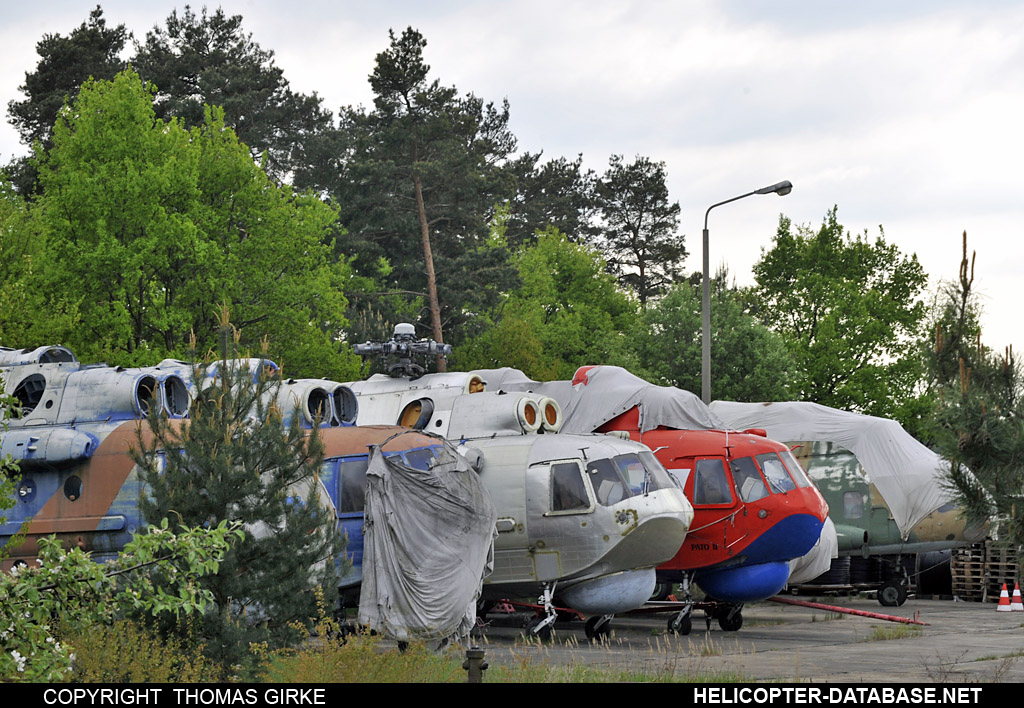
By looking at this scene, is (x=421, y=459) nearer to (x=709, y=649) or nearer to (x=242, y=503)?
(x=709, y=649)

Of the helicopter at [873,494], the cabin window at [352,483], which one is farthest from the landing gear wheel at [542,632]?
the helicopter at [873,494]

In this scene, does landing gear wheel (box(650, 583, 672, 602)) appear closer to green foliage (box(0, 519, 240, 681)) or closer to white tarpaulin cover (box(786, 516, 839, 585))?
white tarpaulin cover (box(786, 516, 839, 585))

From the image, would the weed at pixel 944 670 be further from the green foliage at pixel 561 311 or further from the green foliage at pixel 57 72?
the green foliage at pixel 57 72

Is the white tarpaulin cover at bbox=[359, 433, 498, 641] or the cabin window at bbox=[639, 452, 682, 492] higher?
the cabin window at bbox=[639, 452, 682, 492]

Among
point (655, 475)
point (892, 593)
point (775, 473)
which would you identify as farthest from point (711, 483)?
point (892, 593)

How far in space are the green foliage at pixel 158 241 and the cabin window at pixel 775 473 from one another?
11733mm

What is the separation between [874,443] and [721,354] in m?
14.5

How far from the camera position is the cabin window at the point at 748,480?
18.7 meters

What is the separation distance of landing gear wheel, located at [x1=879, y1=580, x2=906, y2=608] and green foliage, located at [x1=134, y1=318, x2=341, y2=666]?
646 inches

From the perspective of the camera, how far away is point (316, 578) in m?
11.8

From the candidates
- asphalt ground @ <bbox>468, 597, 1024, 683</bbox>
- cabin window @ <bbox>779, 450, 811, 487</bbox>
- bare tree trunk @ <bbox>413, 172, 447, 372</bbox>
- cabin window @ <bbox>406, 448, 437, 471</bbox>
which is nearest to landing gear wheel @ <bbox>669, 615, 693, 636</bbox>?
asphalt ground @ <bbox>468, 597, 1024, 683</bbox>

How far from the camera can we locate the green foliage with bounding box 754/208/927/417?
4409cm
